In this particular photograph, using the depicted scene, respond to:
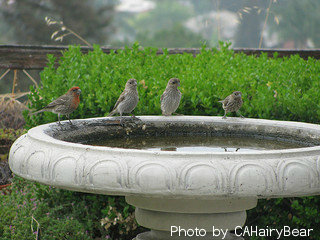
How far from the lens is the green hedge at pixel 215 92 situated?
455cm

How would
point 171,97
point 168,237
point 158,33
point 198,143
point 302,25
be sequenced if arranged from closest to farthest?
1. point 168,237
2. point 198,143
3. point 171,97
4. point 302,25
5. point 158,33

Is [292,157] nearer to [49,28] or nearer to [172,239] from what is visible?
[172,239]

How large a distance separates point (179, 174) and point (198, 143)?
1238 mm

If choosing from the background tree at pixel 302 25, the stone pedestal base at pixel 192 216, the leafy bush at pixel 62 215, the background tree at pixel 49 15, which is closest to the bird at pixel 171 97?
the leafy bush at pixel 62 215

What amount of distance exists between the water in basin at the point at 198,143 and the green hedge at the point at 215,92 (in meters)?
0.80

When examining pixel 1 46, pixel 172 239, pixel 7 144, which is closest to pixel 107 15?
pixel 1 46

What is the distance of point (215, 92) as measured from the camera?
488 cm

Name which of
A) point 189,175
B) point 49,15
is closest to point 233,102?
point 189,175

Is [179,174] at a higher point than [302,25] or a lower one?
lower

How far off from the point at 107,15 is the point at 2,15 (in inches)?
168

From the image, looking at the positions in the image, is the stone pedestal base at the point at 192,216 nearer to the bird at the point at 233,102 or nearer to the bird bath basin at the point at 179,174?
the bird bath basin at the point at 179,174

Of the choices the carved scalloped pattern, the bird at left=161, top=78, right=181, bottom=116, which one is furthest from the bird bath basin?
the bird at left=161, top=78, right=181, bottom=116

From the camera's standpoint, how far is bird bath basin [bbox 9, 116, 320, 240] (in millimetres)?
2598

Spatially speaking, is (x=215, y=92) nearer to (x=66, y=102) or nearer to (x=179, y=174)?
(x=66, y=102)
